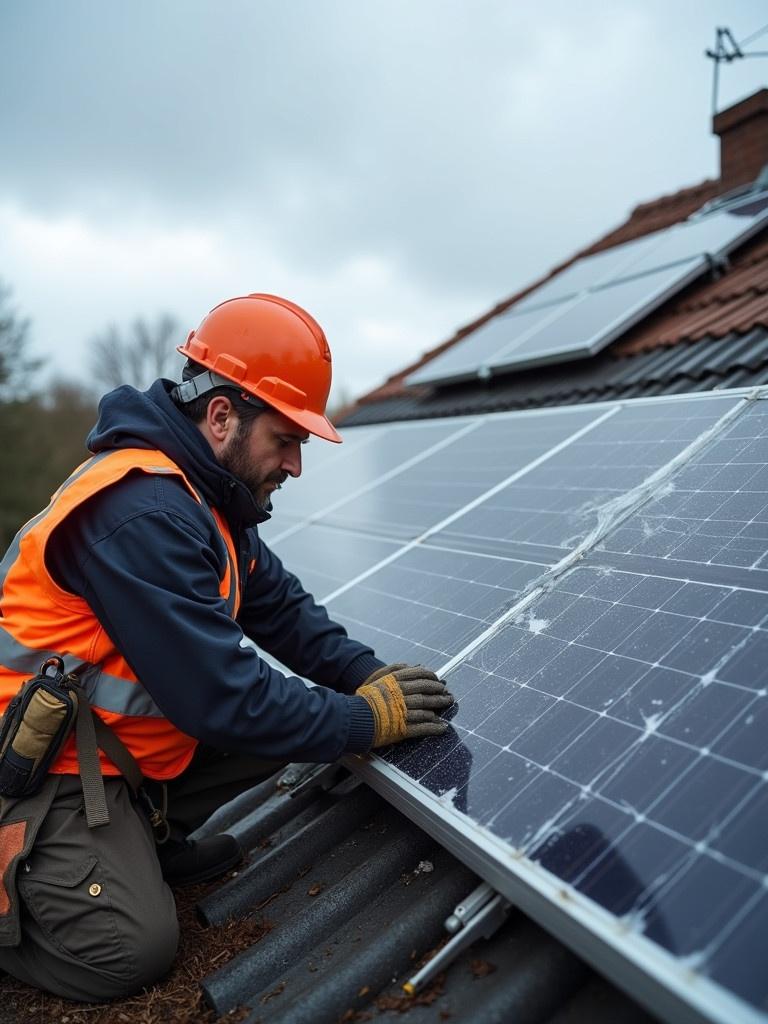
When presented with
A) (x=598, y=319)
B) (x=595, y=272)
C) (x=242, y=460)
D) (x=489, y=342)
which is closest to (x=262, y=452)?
(x=242, y=460)

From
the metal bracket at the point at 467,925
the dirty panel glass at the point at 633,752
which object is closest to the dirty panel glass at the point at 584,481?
the dirty panel glass at the point at 633,752

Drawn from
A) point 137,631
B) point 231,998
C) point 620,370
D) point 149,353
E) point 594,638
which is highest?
point 149,353

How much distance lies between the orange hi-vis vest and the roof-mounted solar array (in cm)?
407

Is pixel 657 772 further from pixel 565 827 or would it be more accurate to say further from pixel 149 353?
pixel 149 353

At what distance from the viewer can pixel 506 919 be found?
2277mm

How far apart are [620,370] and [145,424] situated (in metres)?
3.79

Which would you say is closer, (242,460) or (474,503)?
(242,460)

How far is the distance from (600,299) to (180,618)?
17.7 feet

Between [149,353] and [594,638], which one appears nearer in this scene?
[594,638]

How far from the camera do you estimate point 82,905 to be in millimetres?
2729

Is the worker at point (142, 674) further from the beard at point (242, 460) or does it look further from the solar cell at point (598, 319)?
the solar cell at point (598, 319)

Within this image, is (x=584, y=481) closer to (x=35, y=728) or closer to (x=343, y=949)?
(x=343, y=949)

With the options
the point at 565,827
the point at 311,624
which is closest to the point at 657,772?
the point at 565,827

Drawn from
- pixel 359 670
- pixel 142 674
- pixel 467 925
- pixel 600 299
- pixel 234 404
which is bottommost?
pixel 467 925
